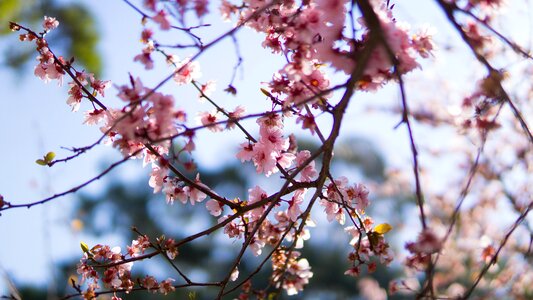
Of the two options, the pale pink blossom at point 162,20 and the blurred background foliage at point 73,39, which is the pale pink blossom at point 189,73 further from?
the blurred background foliage at point 73,39

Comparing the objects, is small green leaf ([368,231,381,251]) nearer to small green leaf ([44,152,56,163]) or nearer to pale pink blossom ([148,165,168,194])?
pale pink blossom ([148,165,168,194])

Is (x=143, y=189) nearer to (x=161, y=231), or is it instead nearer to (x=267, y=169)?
(x=161, y=231)

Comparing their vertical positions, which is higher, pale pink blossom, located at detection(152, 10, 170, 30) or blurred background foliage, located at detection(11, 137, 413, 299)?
blurred background foliage, located at detection(11, 137, 413, 299)

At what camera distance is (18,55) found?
21.7ft

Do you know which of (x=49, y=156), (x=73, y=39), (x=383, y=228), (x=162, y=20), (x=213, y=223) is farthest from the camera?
(x=213, y=223)

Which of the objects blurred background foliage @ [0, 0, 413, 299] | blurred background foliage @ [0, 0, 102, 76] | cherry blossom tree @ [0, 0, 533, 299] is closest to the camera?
cherry blossom tree @ [0, 0, 533, 299]

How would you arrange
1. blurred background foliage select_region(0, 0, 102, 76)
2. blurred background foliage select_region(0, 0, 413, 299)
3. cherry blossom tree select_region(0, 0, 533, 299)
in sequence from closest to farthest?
cherry blossom tree select_region(0, 0, 533, 299), blurred background foliage select_region(0, 0, 102, 76), blurred background foliage select_region(0, 0, 413, 299)

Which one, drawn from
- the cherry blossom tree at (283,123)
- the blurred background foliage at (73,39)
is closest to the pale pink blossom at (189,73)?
the cherry blossom tree at (283,123)

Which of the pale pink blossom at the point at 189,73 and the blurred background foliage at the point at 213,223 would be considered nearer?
the pale pink blossom at the point at 189,73

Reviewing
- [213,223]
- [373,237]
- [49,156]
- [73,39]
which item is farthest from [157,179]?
[213,223]

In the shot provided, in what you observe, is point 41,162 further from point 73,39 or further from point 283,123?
point 73,39

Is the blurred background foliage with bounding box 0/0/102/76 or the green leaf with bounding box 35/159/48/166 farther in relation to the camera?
the blurred background foliage with bounding box 0/0/102/76

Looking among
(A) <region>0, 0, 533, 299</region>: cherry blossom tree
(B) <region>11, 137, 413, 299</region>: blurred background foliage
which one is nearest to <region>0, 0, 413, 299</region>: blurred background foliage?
(B) <region>11, 137, 413, 299</region>: blurred background foliage

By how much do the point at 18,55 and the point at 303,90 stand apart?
593 centimetres
